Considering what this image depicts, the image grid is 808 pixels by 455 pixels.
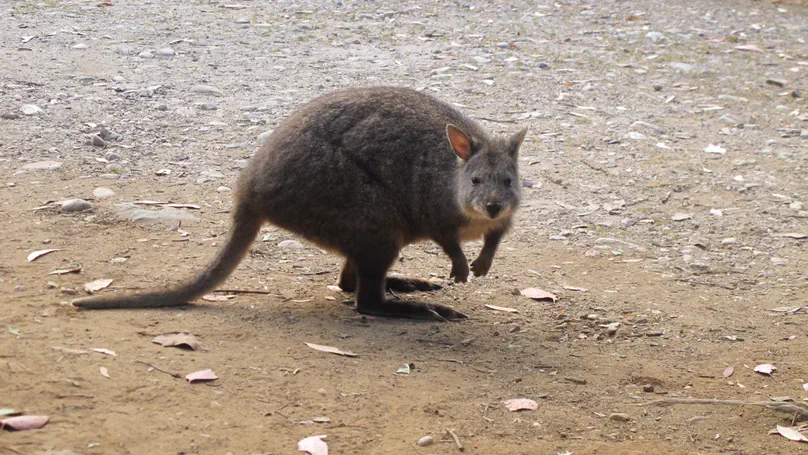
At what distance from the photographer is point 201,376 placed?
394 cm

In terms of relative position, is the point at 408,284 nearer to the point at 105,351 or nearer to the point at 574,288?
the point at 574,288

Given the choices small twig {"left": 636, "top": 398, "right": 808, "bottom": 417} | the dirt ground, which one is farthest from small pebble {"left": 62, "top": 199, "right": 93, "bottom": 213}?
small twig {"left": 636, "top": 398, "right": 808, "bottom": 417}

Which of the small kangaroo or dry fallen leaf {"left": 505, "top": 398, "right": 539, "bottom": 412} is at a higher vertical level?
the small kangaroo

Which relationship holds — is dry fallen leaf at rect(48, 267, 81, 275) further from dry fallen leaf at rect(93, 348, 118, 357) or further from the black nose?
the black nose

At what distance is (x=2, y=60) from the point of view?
8352 millimetres

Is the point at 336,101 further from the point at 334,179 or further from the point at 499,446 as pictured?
the point at 499,446

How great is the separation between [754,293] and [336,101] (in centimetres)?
257

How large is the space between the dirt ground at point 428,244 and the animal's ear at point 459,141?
0.87 metres

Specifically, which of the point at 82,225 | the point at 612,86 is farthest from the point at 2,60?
the point at 612,86

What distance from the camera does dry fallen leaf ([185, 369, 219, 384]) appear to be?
3908 millimetres

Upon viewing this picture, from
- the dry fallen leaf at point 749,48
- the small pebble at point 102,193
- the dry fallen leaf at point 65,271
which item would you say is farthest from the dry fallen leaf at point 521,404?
the dry fallen leaf at point 749,48

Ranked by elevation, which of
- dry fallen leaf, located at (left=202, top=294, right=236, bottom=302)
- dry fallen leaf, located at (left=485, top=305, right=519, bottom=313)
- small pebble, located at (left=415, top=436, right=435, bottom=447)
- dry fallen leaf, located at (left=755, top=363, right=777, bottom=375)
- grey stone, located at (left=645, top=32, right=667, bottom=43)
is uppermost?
grey stone, located at (left=645, top=32, right=667, bottom=43)

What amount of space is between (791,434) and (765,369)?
0.57 m

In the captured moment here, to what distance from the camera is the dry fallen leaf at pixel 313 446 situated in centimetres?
354
